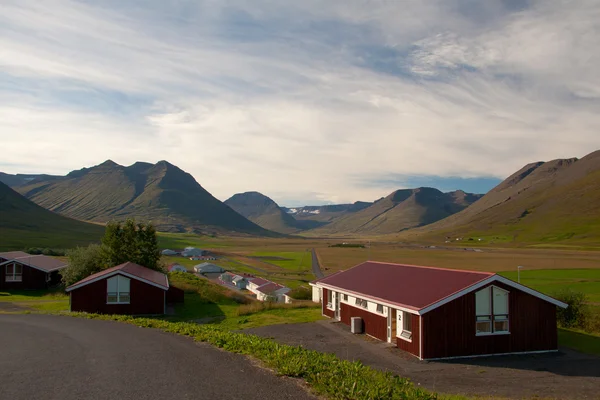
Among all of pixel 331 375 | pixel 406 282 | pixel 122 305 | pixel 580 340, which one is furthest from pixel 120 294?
pixel 580 340

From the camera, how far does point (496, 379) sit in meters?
22.0

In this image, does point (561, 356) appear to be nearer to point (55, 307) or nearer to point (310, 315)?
point (310, 315)

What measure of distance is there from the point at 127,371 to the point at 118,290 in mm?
27762

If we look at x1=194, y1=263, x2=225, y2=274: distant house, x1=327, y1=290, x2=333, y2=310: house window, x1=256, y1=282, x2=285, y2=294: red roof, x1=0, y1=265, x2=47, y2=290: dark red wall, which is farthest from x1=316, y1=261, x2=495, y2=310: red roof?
x1=194, y1=263, x2=225, y2=274: distant house

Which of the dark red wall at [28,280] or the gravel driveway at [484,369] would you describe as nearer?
the gravel driveway at [484,369]

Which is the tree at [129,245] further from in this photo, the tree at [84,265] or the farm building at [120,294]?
the farm building at [120,294]

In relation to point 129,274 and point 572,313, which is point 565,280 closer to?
point 572,313

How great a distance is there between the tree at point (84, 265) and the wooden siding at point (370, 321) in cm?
2805

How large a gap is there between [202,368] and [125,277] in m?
28.3

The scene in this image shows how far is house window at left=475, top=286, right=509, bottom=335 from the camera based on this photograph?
27.4 m

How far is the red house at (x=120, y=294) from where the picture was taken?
130 ft

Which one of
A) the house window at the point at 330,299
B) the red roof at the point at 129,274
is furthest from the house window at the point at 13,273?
the house window at the point at 330,299

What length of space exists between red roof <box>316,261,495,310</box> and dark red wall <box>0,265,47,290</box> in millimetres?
37632

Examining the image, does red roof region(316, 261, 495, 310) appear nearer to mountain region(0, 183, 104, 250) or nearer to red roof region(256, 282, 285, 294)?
red roof region(256, 282, 285, 294)
